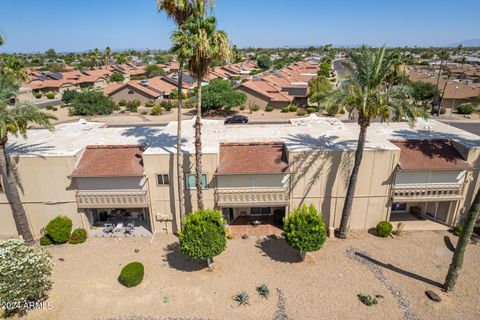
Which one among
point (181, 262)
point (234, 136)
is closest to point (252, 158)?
point (234, 136)

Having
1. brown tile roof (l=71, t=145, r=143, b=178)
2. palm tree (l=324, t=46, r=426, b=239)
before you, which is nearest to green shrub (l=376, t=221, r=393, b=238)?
palm tree (l=324, t=46, r=426, b=239)

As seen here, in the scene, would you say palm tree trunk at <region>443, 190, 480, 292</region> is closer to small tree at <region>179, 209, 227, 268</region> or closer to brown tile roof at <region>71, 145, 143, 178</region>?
small tree at <region>179, 209, 227, 268</region>

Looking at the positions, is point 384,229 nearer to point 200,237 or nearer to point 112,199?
point 200,237

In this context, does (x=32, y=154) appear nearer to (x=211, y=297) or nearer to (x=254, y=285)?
(x=211, y=297)

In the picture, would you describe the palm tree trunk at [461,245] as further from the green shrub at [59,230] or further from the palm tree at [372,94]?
the green shrub at [59,230]

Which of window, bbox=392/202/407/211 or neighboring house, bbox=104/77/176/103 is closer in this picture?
window, bbox=392/202/407/211

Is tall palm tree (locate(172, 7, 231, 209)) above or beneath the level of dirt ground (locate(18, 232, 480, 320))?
above
